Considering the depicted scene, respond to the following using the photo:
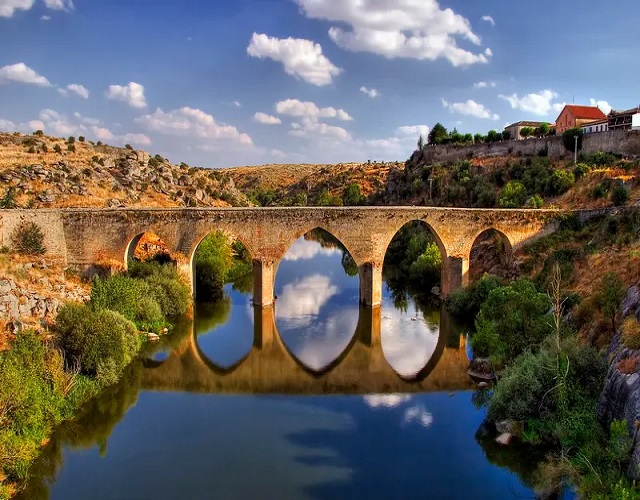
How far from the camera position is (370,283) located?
25.4 meters

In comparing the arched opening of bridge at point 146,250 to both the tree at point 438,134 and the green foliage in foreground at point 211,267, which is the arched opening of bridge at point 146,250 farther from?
the tree at point 438,134

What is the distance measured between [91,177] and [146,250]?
8.60 m

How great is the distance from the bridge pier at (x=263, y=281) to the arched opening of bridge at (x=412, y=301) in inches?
208

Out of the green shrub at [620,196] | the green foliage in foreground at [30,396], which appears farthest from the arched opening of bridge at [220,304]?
the green shrub at [620,196]

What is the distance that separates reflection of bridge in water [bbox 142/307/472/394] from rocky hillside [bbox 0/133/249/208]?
15315mm

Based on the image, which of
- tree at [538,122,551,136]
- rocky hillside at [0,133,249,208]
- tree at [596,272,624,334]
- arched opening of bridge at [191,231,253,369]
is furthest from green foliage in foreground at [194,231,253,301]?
tree at [538,122,551,136]

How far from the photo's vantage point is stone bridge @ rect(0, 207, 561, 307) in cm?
2448

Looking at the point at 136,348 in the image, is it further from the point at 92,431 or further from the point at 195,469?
the point at 195,469

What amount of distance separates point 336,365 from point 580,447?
911 cm

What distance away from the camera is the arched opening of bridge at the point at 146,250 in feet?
84.1

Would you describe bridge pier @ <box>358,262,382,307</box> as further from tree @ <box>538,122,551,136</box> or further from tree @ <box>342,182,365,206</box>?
tree @ <box>342,182,365,206</box>

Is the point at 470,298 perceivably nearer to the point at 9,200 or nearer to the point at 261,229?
the point at 261,229

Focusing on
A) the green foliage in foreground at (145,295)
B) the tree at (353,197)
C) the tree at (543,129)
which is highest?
the tree at (543,129)

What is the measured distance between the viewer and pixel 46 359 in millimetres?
14391
